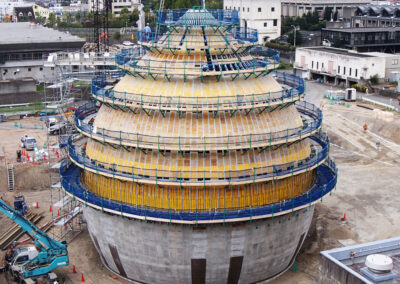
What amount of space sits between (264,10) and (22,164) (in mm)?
109331

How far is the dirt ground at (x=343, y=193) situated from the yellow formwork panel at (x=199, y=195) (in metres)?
8.21

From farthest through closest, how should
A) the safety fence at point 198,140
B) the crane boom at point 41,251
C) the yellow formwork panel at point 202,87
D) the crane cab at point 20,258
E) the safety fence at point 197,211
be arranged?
the crane cab at point 20,258 → the crane boom at point 41,251 → the yellow formwork panel at point 202,87 → the safety fence at point 198,140 → the safety fence at point 197,211

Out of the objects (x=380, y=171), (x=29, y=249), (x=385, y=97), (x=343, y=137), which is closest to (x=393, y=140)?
(x=343, y=137)

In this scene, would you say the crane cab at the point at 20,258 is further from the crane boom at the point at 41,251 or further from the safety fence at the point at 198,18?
the safety fence at the point at 198,18

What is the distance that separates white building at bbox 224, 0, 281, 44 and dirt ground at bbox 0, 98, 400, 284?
6801 centimetres

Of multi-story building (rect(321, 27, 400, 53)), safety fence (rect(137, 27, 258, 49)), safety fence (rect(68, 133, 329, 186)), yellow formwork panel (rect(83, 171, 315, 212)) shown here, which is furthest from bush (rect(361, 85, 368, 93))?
yellow formwork panel (rect(83, 171, 315, 212))

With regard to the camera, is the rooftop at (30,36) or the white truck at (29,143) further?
the rooftop at (30,36)

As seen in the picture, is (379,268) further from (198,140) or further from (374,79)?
(374,79)

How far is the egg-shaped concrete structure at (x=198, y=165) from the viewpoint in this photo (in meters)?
43.2

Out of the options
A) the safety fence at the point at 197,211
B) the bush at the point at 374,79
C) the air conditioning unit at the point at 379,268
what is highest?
the bush at the point at 374,79

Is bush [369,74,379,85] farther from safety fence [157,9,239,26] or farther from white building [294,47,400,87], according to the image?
safety fence [157,9,239,26]

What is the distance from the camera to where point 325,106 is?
11025cm

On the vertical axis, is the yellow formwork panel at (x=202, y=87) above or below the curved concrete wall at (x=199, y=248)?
above

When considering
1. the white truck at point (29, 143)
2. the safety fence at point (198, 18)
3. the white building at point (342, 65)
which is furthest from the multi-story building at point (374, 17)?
the safety fence at point (198, 18)
